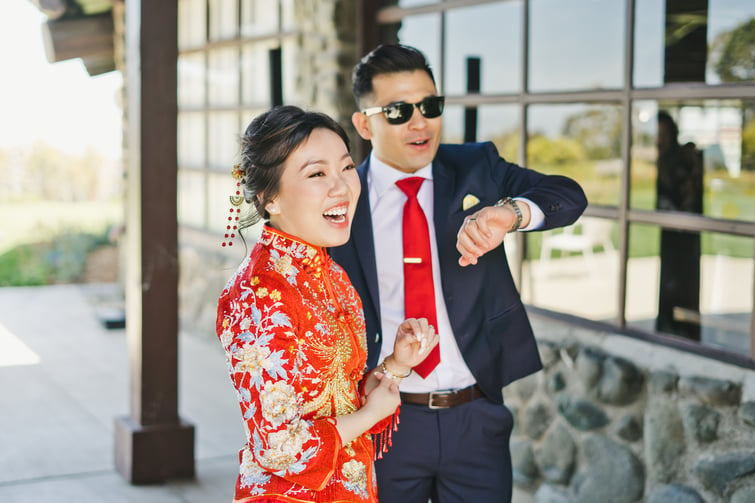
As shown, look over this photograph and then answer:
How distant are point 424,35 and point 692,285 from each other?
187 cm

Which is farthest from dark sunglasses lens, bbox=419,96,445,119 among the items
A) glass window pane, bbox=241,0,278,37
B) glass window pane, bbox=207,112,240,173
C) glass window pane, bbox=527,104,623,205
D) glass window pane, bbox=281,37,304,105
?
glass window pane, bbox=207,112,240,173

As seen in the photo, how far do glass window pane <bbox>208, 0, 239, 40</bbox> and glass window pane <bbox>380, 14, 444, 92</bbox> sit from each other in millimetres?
2170

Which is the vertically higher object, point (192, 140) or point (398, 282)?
point (192, 140)

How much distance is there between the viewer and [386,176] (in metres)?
2.46

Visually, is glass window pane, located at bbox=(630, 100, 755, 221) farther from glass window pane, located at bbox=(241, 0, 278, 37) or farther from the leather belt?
glass window pane, located at bbox=(241, 0, 278, 37)

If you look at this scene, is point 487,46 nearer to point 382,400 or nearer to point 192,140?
point 382,400

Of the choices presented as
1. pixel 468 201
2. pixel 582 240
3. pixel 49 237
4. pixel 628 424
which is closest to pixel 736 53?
pixel 582 240

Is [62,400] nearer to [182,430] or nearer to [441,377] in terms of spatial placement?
[182,430]

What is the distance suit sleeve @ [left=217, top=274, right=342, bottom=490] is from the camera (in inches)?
63.5

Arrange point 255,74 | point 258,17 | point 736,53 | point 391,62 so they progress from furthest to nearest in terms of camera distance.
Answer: point 255,74
point 258,17
point 736,53
point 391,62

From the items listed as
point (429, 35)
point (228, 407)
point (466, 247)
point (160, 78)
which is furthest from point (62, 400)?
point (466, 247)

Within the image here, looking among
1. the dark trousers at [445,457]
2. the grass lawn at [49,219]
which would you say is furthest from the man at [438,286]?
the grass lawn at [49,219]

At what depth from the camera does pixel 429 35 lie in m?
4.34

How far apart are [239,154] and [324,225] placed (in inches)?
10.0
